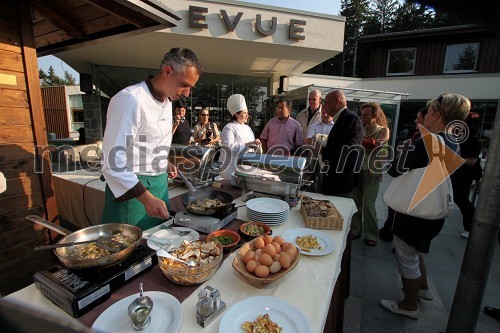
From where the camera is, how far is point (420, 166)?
1942 millimetres

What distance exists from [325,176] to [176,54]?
2.36m

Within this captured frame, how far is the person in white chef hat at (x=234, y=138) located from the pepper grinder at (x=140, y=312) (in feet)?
6.37

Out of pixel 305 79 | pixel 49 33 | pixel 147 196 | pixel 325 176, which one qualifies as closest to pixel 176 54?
pixel 147 196

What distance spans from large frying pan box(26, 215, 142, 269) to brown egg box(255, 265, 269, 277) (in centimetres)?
57

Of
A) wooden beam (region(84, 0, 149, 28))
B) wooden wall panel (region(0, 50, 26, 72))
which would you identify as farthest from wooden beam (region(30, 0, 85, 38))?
wooden beam (region(84, 0, 149, 28))

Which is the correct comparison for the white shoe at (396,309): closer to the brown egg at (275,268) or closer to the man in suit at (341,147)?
the man in suit at (341,147)

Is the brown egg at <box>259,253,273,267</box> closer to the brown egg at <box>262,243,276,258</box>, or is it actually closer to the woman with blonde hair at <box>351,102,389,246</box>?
the brown egg at <box>262,243,276,258</box>

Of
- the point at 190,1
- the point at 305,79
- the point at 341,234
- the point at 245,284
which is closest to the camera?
the point at 245,284

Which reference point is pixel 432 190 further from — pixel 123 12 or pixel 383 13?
pixel 383 13

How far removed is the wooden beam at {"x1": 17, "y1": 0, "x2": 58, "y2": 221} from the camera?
2235 millimetres

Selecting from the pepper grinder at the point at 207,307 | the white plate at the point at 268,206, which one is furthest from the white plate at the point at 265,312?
the white plate at the point at 268,206

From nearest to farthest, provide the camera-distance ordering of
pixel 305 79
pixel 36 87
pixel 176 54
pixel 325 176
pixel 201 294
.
→ pixel 201 294, pixel 176 54, pixel 36 87, pixel 325 176, pixel 305 79

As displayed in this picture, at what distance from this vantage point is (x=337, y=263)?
1388mm

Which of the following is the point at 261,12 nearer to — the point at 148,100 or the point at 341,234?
the point at 148,100
